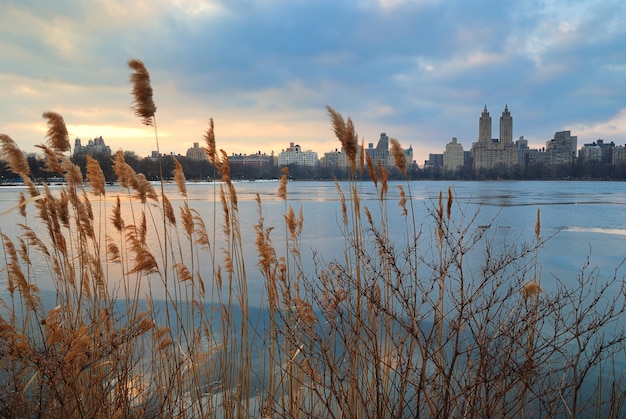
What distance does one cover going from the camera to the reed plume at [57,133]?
3377 millimetres

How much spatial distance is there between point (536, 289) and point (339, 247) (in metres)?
8.36

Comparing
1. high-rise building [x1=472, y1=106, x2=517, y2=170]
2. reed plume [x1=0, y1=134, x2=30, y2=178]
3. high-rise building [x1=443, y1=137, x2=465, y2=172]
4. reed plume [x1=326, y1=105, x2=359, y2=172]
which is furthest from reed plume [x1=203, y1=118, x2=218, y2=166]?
high-rise building [x1=443, y1=137, x2=465, y2=172]

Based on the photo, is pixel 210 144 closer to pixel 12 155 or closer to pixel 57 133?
pixel 57 133

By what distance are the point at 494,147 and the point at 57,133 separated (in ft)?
514

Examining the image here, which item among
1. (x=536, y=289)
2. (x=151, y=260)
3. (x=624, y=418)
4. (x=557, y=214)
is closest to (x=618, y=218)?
(x=557, y=214)

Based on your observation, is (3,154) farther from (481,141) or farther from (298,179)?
(481,141)

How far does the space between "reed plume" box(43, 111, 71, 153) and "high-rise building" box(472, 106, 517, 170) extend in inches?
4595

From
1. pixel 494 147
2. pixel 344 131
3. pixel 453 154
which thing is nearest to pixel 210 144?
pixel 344 131

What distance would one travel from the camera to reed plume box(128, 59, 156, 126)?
9.98ft

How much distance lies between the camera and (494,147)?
478 ft

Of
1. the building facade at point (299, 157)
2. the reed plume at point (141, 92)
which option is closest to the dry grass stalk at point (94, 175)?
the reed plume at point (141, 92)

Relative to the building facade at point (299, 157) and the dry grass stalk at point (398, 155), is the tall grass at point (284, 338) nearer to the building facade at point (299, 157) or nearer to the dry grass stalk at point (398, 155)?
the dry grass stalk at point (398, 155)

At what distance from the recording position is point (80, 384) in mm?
3133

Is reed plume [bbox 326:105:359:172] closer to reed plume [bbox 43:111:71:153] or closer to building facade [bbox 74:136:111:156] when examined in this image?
reed plume [bbox 43:111:71:153]
